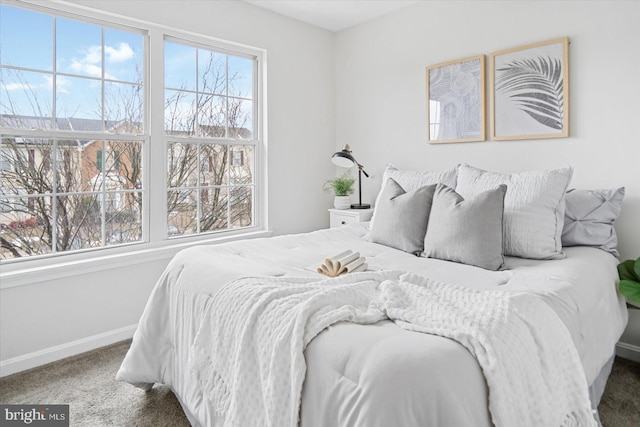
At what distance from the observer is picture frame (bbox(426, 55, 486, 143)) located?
300 centimetres

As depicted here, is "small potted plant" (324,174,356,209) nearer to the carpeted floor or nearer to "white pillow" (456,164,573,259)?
"white pillow" (456,164,573,259)

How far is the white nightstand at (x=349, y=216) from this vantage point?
3.53 meters

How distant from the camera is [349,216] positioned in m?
3.61

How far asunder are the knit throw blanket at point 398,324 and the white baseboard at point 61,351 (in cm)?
160

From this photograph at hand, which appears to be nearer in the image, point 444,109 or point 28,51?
point 28,51

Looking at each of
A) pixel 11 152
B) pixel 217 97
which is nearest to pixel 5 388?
pixel 11 152

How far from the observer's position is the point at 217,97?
11.2 feet

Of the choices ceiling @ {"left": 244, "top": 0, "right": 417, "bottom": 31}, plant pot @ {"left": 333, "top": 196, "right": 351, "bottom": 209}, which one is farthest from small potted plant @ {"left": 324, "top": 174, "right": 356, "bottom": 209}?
ceiling @ {"left": 244, "top": 0, "right": 417, "bottom": 31}

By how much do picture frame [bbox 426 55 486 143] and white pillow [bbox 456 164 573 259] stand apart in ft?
2.94

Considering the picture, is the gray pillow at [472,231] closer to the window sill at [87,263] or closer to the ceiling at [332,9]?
the window sill at [87,263]

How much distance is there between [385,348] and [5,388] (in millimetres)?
2306

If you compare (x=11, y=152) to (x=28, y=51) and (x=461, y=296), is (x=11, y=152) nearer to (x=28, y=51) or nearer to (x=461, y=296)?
(x=28, y=51)

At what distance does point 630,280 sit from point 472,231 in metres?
0.95

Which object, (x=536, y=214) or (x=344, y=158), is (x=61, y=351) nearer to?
(x=344, y=158)
